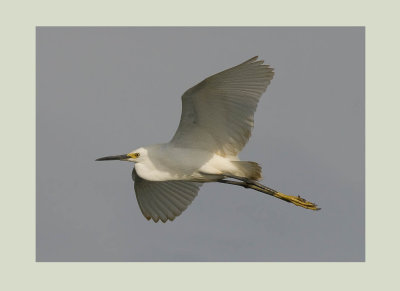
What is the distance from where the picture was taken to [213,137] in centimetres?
1387

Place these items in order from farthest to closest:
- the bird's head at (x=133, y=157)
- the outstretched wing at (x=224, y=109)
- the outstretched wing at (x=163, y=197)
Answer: the outstretched wing at (x=163, y=197) → the bird's head at (x=133, y=157) → the outstretched wing at (x=224, y=109)

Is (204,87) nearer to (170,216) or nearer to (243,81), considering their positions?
(243,81)

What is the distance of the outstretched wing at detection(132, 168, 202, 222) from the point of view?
49.9 feet

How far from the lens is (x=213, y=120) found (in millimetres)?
13633

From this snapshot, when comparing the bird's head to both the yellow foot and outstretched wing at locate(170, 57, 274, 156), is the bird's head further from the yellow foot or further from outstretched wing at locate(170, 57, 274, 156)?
the yellow foot

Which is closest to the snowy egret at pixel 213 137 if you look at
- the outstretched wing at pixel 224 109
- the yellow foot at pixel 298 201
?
the outstretched wing at pixel 224 109

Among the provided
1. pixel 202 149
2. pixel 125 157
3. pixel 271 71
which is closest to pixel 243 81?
pixel 271 71

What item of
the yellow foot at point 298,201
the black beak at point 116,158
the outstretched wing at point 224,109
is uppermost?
the outstretched wing at point 224,109

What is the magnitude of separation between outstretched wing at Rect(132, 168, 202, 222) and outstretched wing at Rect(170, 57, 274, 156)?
1544 mm

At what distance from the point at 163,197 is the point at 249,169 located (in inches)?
80.8

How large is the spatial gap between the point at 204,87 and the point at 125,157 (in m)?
1.90

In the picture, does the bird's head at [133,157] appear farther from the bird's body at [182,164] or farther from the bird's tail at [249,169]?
the bird's tail at [249,169]

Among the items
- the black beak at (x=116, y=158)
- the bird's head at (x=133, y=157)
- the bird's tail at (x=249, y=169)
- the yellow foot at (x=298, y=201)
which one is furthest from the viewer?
the yellow foot at (x=298, y=201)

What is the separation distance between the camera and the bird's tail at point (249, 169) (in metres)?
13.8
